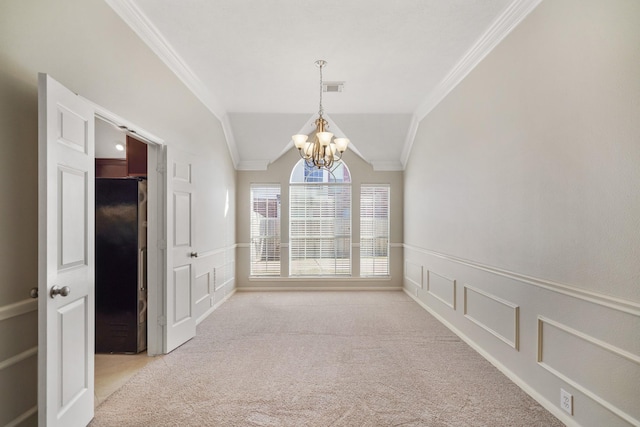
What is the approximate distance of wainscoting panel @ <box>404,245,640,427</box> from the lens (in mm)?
1873

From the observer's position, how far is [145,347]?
361cm

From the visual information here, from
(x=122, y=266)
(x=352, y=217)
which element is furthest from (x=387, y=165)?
(x=122, y=266)

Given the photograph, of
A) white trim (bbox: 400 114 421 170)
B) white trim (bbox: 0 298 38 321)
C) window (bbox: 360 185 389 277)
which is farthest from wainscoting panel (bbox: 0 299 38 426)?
window (bbox: 360 185 389 277)

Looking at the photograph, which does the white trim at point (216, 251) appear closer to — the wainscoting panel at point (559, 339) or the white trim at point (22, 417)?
the white trim at point (22, 417)

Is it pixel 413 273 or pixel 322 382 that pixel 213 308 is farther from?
pixel 413 273

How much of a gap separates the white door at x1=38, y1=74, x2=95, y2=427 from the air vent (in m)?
2.79

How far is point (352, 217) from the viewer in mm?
6664

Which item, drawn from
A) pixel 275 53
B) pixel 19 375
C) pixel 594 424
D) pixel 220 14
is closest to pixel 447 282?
pixel 594 424

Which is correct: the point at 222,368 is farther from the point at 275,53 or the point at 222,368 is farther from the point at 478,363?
the point at 275,53

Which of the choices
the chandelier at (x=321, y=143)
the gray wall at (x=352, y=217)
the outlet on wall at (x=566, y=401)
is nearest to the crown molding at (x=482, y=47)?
the chandelier at (x=321, y=143)

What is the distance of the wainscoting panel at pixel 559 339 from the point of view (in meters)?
1.87

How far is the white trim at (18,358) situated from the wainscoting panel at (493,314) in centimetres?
331

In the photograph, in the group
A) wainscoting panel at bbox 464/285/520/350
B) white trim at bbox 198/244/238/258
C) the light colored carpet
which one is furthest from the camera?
white trim at bbox 198/244/238/258

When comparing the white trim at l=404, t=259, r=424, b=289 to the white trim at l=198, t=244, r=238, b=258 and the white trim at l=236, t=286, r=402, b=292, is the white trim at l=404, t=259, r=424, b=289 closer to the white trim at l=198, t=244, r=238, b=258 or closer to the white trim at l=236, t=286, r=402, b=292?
the white trim at l=236, t=286, r=402, b=292
